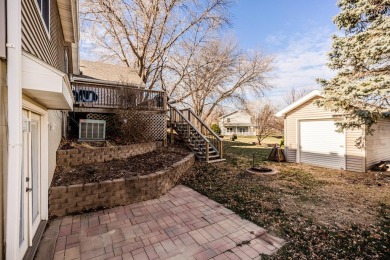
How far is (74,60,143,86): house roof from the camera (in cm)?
1227

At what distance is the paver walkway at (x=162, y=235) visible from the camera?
2.67 meters

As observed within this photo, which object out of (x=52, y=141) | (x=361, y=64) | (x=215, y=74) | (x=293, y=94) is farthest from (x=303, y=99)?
(x=293, y=94)

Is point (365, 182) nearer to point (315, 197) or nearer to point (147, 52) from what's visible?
point (315, 197)

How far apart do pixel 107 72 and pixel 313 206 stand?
1360cm

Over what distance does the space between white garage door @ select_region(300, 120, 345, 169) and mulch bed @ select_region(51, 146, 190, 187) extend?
6.70 meters

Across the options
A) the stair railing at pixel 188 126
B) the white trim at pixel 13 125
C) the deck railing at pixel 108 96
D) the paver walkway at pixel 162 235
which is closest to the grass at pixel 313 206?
the paver walkway at pixel 162 235

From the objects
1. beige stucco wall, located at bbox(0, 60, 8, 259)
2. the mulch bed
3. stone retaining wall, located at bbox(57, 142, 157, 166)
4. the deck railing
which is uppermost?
the deck railing

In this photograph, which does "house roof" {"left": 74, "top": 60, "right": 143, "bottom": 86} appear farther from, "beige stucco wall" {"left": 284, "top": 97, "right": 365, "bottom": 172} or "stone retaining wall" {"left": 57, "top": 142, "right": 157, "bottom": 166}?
"beige stucco wall" {"left": 284, "top": 97, "right": 365, "bottom": 172}

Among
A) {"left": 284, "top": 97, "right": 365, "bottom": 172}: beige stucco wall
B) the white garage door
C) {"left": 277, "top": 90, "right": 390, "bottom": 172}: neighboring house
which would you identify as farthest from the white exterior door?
the white garage door

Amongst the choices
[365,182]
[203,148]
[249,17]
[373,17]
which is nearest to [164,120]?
[203,148]

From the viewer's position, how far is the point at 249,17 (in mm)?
12727

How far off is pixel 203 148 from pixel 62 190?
604 centimetres

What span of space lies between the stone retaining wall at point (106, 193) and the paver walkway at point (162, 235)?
18cm

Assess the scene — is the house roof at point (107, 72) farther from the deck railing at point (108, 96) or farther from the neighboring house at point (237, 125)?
the neighboring house at point (237, 125)
